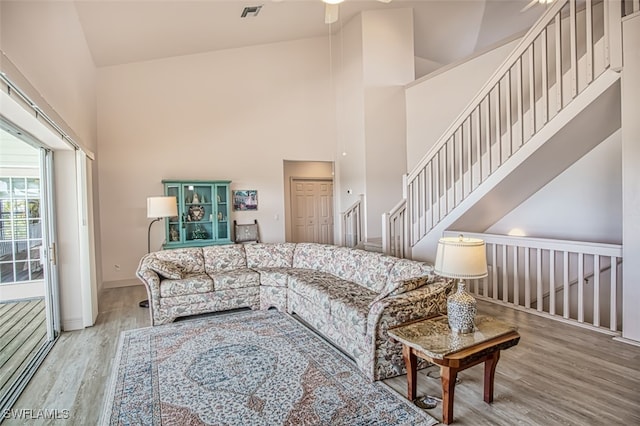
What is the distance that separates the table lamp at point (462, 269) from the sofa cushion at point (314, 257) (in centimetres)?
225

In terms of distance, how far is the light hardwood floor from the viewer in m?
2.23

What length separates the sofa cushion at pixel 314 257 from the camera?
4.59 m

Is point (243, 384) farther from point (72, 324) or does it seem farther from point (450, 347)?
point (72, 324)

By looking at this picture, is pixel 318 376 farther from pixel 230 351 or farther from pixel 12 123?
pixel 12 123

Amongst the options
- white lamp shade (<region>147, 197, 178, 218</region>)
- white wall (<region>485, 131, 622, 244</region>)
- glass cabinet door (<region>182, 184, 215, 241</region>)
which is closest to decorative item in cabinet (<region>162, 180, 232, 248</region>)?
glass cabinet door (<region>182, 184, 215, 241</region>)

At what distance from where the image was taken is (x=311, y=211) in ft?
29.6

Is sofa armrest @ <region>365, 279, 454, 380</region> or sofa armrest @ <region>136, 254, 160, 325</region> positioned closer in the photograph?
sofa armrest @ <region>365, 279, 454, 380</region>

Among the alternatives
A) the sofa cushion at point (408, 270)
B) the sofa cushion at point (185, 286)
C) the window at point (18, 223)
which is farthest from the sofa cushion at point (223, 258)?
the sofa cushion at point (408, 270)

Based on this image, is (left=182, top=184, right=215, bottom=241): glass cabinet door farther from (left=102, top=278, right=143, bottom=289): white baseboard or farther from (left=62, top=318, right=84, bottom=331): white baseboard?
(left=62, top=318, right=84, bottom=331): white baseboard

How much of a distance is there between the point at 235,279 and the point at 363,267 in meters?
1.64

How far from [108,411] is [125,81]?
18.4 feet

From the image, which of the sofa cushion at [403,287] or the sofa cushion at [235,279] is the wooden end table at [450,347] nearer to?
the sofa cushion at [403,287]

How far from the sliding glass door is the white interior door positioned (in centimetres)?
546

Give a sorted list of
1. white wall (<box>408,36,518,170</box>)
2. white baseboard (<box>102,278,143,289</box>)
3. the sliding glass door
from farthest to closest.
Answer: white baseboard (<box>102,278,143,289</box>)
white wall (<box>408,36,518,170</box>)
the sliding glass door
